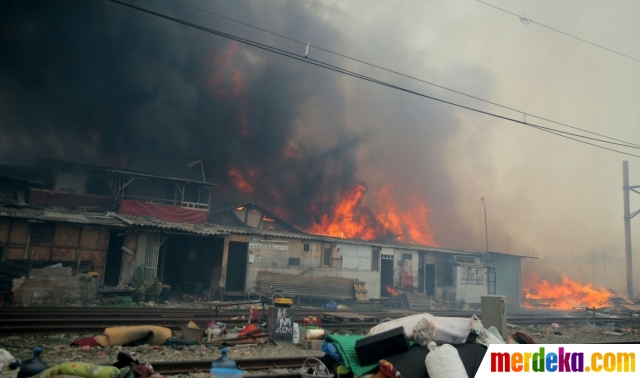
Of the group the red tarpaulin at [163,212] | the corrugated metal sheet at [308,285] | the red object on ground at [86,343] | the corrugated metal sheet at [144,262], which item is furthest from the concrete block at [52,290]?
the corrugated metal sheet at [308,285]

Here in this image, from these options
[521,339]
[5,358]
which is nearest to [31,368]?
[5,358]

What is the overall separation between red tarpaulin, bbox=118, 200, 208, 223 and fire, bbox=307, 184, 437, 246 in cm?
1113

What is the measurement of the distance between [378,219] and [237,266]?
1941 centimetres

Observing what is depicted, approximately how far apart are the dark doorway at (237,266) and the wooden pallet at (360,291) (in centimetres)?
715

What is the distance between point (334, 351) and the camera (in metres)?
6.67

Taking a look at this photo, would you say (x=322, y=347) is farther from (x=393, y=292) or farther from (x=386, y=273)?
(x=386, y=273)

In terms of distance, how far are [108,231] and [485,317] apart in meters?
17.9

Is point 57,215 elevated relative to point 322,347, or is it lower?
elevated

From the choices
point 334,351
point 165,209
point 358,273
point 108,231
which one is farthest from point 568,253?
point 334,351

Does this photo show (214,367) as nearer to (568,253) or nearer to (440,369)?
(440,369)

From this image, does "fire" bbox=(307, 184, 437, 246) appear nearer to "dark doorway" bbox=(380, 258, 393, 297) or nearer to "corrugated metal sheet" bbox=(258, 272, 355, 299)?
"dark doorway" bbox=(380, 258, 393, 297)

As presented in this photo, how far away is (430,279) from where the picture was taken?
31922 millimetres

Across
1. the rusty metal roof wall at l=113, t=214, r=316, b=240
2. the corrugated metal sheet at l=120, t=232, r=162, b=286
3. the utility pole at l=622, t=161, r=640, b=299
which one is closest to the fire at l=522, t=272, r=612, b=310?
the utility pole at l=622, t=161, r=640, b=299

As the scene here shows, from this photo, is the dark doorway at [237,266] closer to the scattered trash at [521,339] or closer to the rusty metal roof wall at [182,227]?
the rusty metal roof wall at [182,227]
